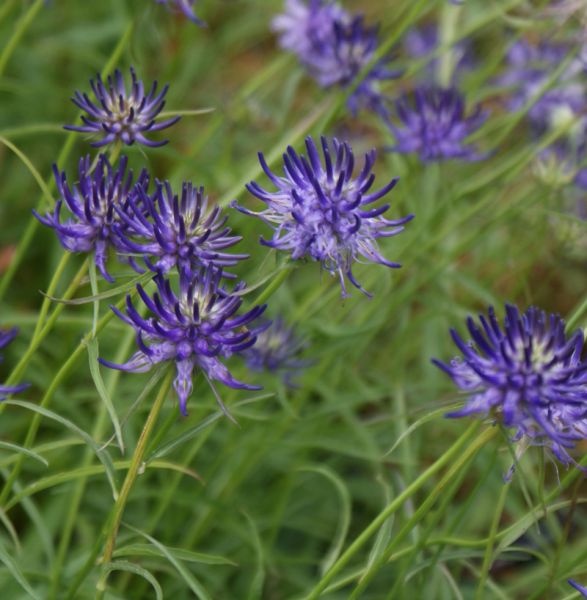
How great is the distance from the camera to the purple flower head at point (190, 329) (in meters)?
1.55

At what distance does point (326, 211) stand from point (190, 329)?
0.30 metres

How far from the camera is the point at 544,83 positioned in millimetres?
3342

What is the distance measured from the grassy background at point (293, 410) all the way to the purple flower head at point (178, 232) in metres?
0.13

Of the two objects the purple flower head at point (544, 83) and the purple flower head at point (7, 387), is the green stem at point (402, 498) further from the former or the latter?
the purple flower head at point (544, 83)

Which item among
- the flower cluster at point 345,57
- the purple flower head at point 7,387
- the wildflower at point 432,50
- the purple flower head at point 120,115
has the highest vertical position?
the wildflower at point 432,50

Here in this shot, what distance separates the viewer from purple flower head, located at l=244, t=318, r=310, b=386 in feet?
8.43

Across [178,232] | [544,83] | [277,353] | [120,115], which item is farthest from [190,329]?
[544,83]

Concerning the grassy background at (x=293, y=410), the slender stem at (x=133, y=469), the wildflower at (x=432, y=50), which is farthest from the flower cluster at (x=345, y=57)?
the slender stem at (x=133, y=469)

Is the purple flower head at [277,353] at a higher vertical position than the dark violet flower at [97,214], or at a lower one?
lower

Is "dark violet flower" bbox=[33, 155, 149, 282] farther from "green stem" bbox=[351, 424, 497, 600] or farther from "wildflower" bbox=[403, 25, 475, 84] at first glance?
"wildflower" bbox=[403, 25, 475, 84]

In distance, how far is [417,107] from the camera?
2.85 metres

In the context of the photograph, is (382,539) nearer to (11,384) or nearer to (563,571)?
(563,571)

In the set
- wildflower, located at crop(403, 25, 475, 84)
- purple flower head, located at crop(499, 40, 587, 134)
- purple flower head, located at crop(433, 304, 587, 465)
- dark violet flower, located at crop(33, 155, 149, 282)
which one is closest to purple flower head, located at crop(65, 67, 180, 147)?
dark violet flower, located at crop(33, 155, 149, 282)

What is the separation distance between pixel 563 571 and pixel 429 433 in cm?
139
